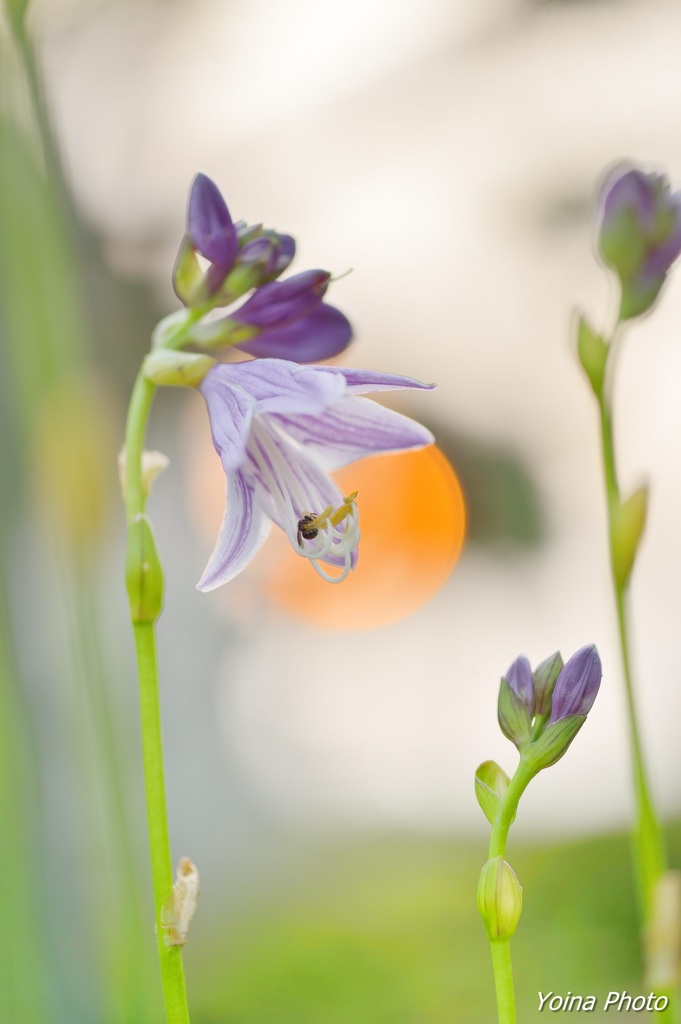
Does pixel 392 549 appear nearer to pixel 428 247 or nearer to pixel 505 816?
pixel 428 247

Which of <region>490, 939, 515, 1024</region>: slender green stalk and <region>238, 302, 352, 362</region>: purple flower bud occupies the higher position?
<region>238, 302, 352, 362</region>: purple flower bud

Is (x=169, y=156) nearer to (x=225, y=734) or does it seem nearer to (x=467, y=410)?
(x=467, y=410)

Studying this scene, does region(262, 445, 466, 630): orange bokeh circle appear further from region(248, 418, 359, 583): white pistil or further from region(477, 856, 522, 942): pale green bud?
region(477, 856, 522, 942): pale green bud

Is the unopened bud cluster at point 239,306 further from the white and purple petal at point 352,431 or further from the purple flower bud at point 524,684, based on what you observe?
the purple flower bud at point 524,684

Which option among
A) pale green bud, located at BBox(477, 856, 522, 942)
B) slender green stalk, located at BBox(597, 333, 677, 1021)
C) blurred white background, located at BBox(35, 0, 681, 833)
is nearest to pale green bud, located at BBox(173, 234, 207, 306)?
slender green stalk, located at BBox(597, 333, 677, 1021)

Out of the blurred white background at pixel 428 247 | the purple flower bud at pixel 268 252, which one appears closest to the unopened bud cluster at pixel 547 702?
the purple flower bud at pixel 268 252

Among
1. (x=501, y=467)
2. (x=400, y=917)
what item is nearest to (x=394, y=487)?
(x=501, y=467)

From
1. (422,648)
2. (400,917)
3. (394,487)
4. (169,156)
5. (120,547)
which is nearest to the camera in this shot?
(400,917)

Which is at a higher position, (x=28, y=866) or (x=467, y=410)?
(x=467, y=410)
